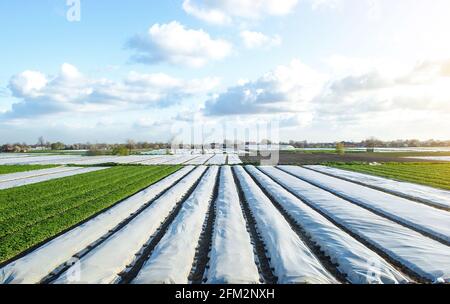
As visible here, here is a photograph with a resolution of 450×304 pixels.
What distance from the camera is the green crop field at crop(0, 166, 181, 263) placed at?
6.79 m

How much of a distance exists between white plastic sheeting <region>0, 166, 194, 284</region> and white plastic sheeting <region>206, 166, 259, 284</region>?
2579 mm

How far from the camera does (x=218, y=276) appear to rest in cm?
472

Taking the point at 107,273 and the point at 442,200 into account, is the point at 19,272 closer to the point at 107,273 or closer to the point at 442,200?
the point at 107,273

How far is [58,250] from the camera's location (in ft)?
19.5

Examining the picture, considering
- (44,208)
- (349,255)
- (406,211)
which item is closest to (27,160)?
(44,208)

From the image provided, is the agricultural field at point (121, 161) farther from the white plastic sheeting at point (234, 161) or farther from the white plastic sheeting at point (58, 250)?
the white plastic sheeting at point (58, 250)

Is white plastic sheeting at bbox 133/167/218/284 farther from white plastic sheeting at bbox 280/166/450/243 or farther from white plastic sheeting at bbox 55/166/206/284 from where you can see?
white plastic sheeting at bbox 280/166/450/243

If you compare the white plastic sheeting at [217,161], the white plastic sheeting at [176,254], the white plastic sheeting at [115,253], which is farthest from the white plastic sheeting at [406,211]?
the white plastic sheeting at [217,161]

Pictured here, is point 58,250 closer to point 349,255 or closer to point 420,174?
point 349,255

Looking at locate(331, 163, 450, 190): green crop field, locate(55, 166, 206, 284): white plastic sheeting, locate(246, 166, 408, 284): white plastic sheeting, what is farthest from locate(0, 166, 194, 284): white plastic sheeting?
locate(331, 163, 450, 190): green crop field

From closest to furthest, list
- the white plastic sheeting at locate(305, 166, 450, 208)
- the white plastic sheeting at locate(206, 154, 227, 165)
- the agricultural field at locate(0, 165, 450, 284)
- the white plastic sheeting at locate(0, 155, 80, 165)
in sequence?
the agricultural field at locate(0, 165, 450, 284) < the white plastic sheeting at locate(305, 166, 450, 208) < the white plastic sheeting at locate(206, 154, 227, 165) < the white plastic sheeting at locate(0, 155, 80, 165)

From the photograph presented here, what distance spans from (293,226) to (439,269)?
11.0 feet

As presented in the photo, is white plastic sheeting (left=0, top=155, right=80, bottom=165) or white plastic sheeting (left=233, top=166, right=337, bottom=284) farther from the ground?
white plastic sheeting (left=0, top=155, right=80, bottom=165)
